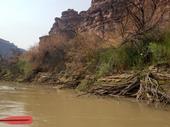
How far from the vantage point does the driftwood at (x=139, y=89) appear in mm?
14422

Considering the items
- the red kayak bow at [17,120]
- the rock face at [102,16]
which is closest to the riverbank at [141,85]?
the red kayak bow at [17,120]

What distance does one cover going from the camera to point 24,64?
1801 inches

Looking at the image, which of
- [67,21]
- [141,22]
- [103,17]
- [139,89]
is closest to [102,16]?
[103,17]

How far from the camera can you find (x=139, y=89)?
53.9 feet

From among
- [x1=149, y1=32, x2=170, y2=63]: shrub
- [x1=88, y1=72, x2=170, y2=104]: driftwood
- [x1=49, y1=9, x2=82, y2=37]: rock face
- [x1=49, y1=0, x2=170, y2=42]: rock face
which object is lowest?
[x1=88, y1=72, x2=170, y2=104]: driftwood

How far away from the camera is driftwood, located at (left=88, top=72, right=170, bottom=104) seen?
14422 millimetres

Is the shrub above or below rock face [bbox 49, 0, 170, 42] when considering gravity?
below

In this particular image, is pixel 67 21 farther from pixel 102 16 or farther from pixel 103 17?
pixel 103 17

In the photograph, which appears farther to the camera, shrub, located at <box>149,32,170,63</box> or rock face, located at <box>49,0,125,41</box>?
rock face, located at <box>49,0,125,41</box>

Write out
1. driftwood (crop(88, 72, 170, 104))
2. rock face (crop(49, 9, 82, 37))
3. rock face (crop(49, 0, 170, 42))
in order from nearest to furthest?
driftwood (crop(88, 72, 170, 104)), rock face (crop(49, 0, 170, 42)), rock face (crop(49, 9, 82, 37))

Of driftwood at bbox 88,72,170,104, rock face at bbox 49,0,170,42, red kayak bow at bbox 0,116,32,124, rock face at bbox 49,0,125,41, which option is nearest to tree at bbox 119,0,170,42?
driftwood at bbox 88,72,170,104

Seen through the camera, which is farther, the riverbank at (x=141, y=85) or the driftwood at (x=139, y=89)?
the riverbank at (x=141, y=85)

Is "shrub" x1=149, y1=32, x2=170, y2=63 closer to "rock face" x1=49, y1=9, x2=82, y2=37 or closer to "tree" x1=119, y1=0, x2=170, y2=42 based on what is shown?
"tree" x1=119, y1=0, x2=170, y2=42

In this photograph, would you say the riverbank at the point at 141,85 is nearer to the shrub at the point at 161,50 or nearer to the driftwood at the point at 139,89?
the driftwood at the point at 139,89
